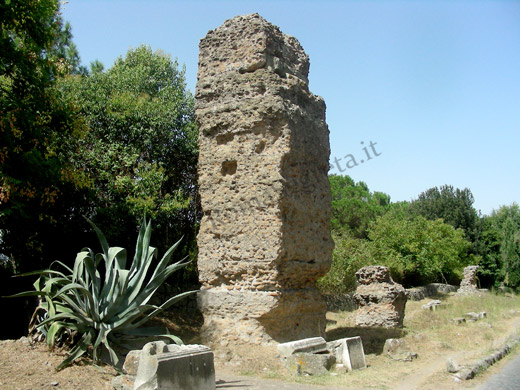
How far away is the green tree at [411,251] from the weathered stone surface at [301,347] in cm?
1338

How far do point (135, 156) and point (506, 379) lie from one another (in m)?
8.73

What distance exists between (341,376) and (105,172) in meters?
7.15

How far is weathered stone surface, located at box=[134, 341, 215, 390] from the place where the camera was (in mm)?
4541

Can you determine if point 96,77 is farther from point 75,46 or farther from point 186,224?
point 75,46

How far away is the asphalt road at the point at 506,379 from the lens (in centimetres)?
634

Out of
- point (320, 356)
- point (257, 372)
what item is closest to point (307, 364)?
point (320, 356)

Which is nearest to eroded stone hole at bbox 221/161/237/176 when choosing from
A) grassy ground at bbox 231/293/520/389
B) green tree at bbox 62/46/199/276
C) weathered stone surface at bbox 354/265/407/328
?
green tree at bbox 62/46/199/276

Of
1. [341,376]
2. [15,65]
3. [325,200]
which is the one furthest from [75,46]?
[341,376]

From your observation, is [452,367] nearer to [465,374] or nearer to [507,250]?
[465,374]

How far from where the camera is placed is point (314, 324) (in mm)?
8141

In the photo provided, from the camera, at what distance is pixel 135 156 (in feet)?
37.6

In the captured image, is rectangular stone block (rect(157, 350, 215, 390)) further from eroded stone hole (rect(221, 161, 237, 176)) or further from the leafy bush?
the leafy bush

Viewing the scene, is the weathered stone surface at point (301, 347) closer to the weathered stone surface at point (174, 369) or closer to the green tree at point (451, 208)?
the weathered stone surface at point (174, 369)

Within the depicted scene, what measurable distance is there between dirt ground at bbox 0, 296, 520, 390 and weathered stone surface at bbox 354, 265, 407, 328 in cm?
221
